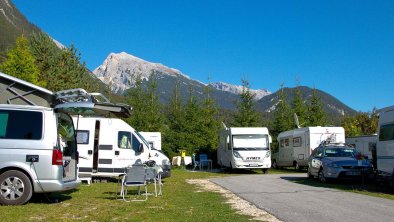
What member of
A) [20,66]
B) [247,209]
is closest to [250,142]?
[247,209]

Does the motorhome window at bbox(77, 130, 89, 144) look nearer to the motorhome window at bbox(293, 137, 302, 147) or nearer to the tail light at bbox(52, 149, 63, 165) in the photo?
the tail light at bbox(52, 149, 63, 165)

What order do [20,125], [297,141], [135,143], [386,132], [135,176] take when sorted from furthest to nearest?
1. [297,141]
2. [135,143]
3. [386,132]
4. [135,176]
5. [20,125]

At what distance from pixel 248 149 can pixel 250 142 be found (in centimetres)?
47

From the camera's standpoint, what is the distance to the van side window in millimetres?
9641

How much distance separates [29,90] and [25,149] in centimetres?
153

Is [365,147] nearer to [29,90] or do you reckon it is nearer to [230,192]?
[230,192]

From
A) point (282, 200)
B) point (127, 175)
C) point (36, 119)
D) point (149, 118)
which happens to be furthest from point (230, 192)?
point (149, 118)

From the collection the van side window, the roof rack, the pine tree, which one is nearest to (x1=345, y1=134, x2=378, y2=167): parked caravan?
the roof rack

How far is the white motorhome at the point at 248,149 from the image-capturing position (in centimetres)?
2467

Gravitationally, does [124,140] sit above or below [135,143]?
above

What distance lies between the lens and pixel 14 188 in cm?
952

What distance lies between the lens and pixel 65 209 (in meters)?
9.25

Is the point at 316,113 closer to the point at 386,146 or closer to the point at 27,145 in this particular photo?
the point at 386,146

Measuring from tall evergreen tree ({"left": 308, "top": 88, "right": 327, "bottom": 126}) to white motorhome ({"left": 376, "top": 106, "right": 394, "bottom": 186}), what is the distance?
24.7 meters
